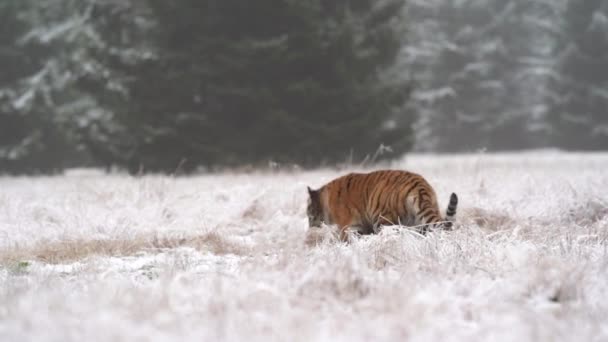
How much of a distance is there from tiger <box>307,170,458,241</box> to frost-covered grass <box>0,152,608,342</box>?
42 centimetres

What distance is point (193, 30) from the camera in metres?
14.2

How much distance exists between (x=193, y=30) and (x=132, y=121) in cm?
254

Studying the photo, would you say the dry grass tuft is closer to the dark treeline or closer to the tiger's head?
the tiger's head

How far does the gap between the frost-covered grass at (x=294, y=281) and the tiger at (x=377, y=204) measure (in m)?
0.42

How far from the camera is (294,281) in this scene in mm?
3043

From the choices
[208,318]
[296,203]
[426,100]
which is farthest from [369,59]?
[426,100]

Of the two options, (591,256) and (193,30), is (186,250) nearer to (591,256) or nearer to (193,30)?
(591,256)

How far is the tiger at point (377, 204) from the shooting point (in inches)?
202

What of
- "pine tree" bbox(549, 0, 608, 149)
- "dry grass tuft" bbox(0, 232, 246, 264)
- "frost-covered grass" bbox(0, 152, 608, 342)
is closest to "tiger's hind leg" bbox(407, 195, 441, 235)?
"frost-covered grass" bbox(0, 152, 608, 342)

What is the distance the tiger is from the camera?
202 inches

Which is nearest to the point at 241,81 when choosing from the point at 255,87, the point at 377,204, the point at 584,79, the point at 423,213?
the point at 255,87

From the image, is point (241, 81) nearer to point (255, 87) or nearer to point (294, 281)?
point (255, 87)

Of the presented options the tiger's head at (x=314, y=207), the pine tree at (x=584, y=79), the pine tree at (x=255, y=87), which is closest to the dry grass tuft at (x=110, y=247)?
the tiger's head at (x=314, y=207)

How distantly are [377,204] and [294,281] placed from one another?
Result: 8.65ft
